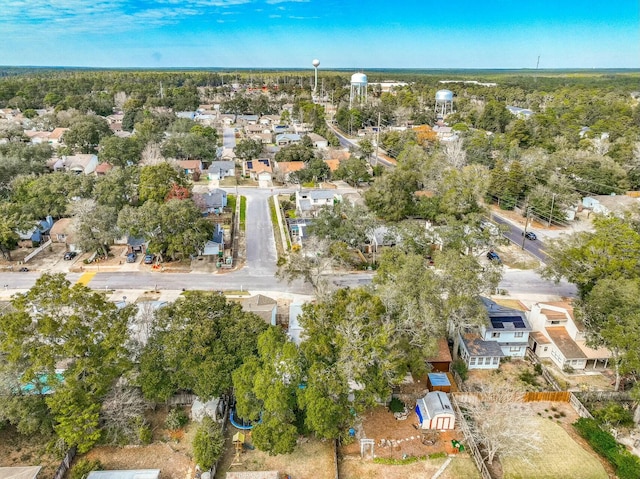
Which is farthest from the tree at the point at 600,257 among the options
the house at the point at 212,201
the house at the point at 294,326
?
the house at the point at 212,201

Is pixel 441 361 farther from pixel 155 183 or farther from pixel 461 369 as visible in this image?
pixel 155 183

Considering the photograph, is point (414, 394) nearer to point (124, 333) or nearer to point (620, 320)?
point (620, 320)

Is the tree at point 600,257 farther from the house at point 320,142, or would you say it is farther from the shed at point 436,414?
the house at point 320,142

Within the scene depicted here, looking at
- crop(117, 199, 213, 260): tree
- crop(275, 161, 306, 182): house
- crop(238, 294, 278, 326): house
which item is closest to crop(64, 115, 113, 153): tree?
crop(275, 161, 306, 182): house

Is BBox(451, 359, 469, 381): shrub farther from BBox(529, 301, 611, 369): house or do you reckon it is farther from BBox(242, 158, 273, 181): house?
BBox(242, 158, 273, 181): house

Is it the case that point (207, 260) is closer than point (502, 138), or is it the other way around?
point (207, 260)

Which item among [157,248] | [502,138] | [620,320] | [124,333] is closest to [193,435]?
[124,333]
